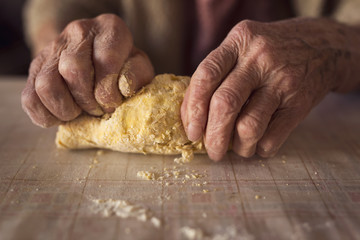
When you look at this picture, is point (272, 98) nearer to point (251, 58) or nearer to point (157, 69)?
point (251, 58)

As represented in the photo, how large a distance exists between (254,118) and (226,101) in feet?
0.37

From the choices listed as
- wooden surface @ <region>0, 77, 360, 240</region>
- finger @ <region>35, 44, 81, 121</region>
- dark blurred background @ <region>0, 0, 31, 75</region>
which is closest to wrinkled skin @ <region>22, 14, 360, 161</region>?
finger @ <region>35, 44, 81, 121</region>

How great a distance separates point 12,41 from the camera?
3166mm

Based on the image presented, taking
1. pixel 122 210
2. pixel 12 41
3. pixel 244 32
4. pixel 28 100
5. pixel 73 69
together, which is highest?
pixel 244 32

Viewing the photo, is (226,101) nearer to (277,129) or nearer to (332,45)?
(277,129)

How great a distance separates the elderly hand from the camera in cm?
105

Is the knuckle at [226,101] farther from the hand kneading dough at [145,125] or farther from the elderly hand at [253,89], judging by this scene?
the hand kneading dough at [145,125]

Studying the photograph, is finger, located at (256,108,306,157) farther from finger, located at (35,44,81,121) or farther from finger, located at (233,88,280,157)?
finger, located at (35,44,81,121)

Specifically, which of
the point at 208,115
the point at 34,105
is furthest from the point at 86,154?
the point at 208,115

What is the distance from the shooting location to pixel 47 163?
46.9 inches

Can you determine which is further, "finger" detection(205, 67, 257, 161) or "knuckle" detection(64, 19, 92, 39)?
"knuckle" detection(64, 19, 92, 39)

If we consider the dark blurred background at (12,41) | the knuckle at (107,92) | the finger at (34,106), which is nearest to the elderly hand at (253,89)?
the knuckle at (107,92)

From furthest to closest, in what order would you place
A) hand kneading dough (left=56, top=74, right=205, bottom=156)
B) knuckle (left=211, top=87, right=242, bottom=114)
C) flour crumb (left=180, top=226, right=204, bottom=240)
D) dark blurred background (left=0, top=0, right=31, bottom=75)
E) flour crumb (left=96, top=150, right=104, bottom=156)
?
dark blurred background (left=0, top=0, right=31, bottom=75) → flour crumb (left=96, top=150, right=104, bottom=156) → hand kneading dough (left=56, top=74, right=205, bottom=156) → knuckle (left=211, top=87, right=242, bottom=114) → flour crumb (left=180, top=226, right=204, bottom=240)

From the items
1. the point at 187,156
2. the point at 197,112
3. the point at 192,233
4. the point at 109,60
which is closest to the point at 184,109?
the point at 197,112
